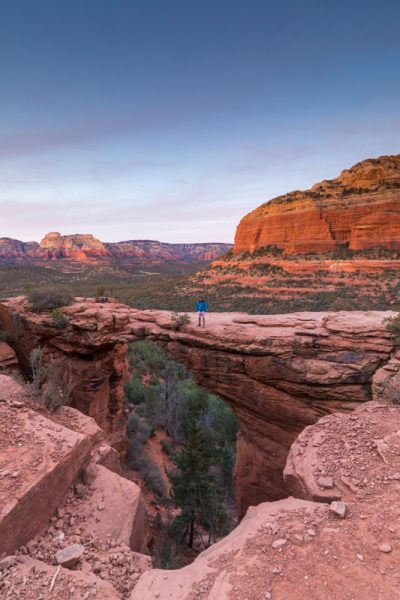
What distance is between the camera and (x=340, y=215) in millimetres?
45625

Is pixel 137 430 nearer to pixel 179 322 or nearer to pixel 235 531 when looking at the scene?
pixel 179 322

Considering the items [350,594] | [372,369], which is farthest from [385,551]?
[372,369]

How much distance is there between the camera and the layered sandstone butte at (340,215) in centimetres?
4219

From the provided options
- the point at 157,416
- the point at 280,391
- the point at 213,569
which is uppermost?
the point at 213,569

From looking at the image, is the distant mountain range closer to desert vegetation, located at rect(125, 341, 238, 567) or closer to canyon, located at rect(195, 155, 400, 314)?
canyon, located at rect(195, 155, 400, 314)

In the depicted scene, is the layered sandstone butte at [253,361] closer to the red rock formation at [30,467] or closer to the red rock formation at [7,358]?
the red rock formation at [7,358]

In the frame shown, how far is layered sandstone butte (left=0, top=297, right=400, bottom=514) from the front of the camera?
871 centimetres

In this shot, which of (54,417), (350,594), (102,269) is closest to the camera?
(350,594)

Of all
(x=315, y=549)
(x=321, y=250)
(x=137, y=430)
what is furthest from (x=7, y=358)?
(x=321, y=250)

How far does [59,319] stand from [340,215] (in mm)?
44786

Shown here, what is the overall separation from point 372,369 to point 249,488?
5.59 m

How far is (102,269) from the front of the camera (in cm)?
10056

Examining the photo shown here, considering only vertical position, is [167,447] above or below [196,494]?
below

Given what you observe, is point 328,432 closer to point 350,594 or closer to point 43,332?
point 350,594
